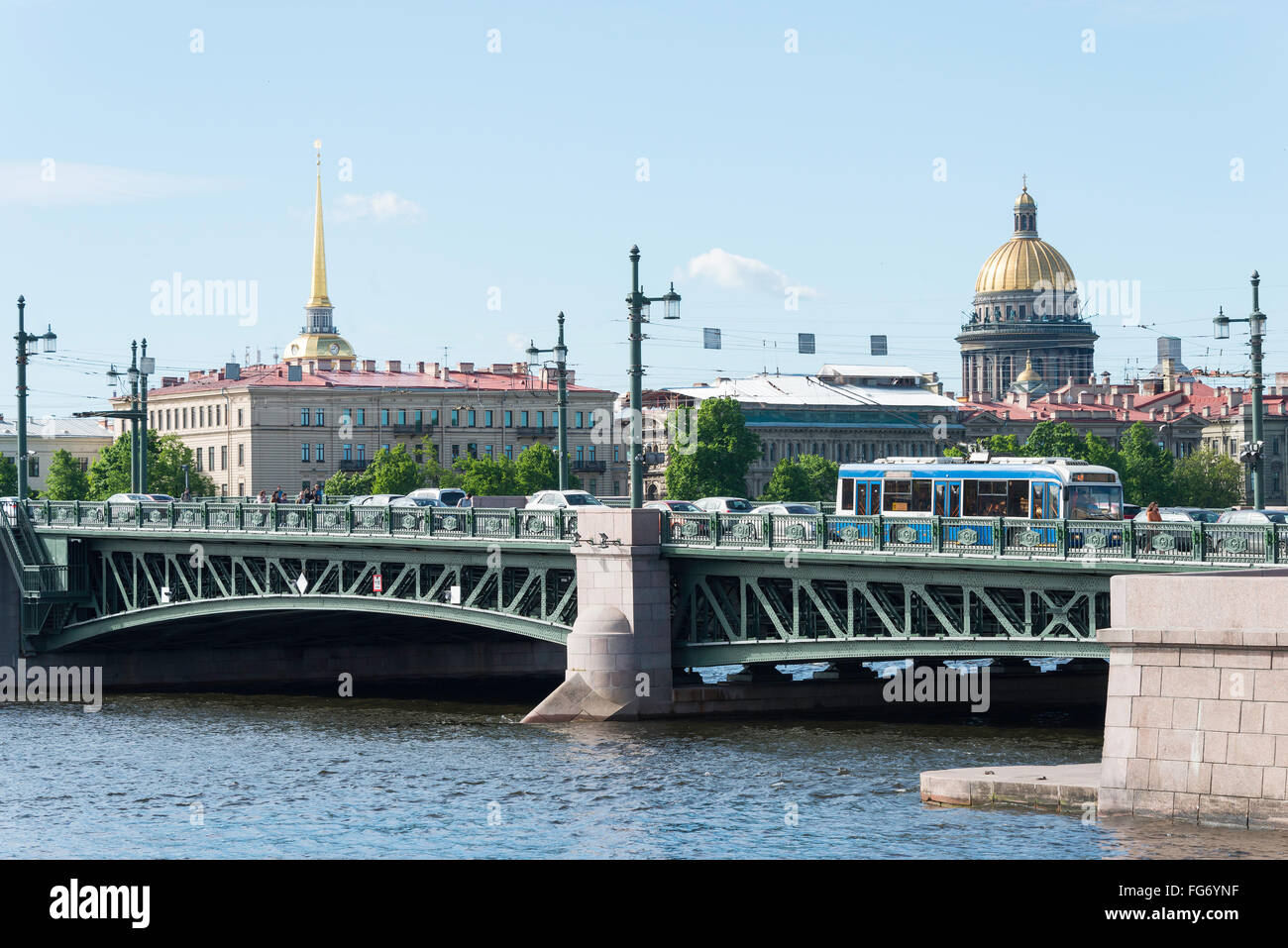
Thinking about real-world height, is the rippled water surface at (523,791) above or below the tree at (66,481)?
below

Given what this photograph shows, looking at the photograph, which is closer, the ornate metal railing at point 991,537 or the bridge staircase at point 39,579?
the ornate metal railing at point 991,537

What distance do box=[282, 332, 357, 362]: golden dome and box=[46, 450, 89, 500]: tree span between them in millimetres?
37085

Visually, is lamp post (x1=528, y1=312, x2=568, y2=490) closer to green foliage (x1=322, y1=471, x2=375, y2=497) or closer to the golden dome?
green foliage (x1=322, y1=471, x2=375, y2=497)

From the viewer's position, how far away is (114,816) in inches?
1366

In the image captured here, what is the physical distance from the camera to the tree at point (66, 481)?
403 feet

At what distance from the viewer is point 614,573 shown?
42906 mm

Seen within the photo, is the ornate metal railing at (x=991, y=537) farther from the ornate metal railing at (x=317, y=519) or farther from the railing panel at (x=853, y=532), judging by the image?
the ornate metal railing at (x=317, y=519)

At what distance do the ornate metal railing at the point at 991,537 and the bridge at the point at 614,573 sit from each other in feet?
0.12

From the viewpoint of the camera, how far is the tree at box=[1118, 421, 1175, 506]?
134 m

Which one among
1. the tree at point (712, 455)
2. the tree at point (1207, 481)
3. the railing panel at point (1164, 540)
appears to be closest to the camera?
the railing panel at point (1164, 540)

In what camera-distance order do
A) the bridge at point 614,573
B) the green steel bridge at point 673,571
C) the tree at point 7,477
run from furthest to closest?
the tree at point 7,477 → the bridge at point 614,573 → the green steel bridge at point 673,571

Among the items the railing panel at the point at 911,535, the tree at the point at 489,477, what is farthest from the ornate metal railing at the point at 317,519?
the tree at the point at 489,477

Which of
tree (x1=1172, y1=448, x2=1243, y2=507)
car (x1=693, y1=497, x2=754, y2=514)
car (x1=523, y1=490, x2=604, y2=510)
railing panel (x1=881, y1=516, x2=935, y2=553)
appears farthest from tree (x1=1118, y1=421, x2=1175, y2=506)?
railing panel (x1=881, y1=516, x2=935, y2=553)
